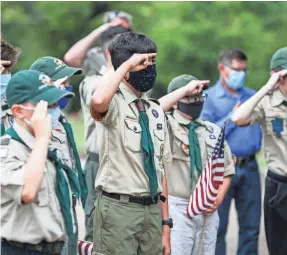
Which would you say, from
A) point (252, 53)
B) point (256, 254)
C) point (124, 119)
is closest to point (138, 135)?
point (124, 119)

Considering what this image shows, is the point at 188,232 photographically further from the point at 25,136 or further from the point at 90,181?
the point at 25,136

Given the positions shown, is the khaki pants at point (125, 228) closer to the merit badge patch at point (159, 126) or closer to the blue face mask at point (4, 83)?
the merit badge patch at point (159, 126)

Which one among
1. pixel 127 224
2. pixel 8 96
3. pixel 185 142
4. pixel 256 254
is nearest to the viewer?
pixel 8 96

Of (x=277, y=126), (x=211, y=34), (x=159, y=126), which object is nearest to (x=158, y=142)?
(x=159, y=126)

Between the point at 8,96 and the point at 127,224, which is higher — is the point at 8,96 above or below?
above

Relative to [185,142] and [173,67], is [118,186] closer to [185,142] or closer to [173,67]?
[185,142]

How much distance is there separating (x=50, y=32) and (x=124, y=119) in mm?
22713

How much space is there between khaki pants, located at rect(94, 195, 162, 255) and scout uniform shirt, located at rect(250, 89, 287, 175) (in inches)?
78.4

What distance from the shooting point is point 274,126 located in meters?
7.70

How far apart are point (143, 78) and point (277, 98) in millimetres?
2157

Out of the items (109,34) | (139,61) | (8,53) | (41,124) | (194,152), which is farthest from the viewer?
(109,34)

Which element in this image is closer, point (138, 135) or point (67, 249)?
point (138, 135)

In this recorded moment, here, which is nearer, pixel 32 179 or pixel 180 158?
pixel 32 179

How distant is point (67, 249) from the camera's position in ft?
20.9
